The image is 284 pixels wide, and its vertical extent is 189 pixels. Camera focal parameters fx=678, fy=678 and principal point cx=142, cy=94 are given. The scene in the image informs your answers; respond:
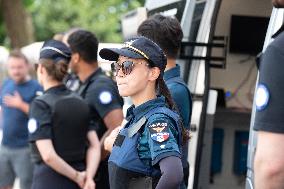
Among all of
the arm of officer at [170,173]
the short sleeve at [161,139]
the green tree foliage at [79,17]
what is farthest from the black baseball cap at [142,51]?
the green tree foliage at [79,17]

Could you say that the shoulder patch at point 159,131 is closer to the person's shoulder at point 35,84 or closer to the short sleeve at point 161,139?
the short sleeve at point 161,139

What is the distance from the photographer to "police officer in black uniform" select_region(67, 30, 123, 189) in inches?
182

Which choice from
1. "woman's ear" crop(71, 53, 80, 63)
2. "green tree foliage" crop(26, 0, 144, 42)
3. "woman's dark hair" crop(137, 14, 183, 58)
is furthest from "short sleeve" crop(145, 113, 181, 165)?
"green tree foliage" crop(26, 0, 144, 42)

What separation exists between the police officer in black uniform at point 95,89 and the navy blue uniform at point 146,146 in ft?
5.61

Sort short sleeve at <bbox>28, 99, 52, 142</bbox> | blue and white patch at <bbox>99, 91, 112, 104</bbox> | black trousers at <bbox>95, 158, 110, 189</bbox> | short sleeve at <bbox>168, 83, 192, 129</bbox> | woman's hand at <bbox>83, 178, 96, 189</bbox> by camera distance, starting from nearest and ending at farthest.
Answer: short sleeve at <bbox>168, 83, 192, 129</bbox> → short sleeve at <bbox>28, 99, 52, 142</bbox> → woman's hand at <bbox>83, 178, 96, 189</bbox> → blue and white patch at <bbox>99, 91, 112, 104</bbox> → black trousers at <bbox>95, 158, 110, 189</bbox>

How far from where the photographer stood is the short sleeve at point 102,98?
15.1 feet

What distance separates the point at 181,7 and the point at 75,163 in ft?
4.38

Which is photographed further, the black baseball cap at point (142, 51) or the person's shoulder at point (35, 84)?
the person's shoulder at point (35, 84)

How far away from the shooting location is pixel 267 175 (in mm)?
2398

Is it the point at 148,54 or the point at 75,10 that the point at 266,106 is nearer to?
the point at 148,54

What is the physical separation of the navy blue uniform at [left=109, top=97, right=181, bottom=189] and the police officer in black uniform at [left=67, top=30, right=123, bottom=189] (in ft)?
5.61

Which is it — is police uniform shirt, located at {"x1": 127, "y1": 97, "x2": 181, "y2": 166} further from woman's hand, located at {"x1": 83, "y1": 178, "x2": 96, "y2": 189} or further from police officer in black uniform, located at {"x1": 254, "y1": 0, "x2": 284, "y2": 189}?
woman's hand, located at {"x1": 83, "y1": 178, "x2": 96, "y2": 189}

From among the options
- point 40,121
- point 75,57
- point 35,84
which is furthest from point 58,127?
point 35,84

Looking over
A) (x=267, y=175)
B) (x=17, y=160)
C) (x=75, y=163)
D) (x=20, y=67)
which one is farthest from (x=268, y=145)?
(x=20, y=67)
